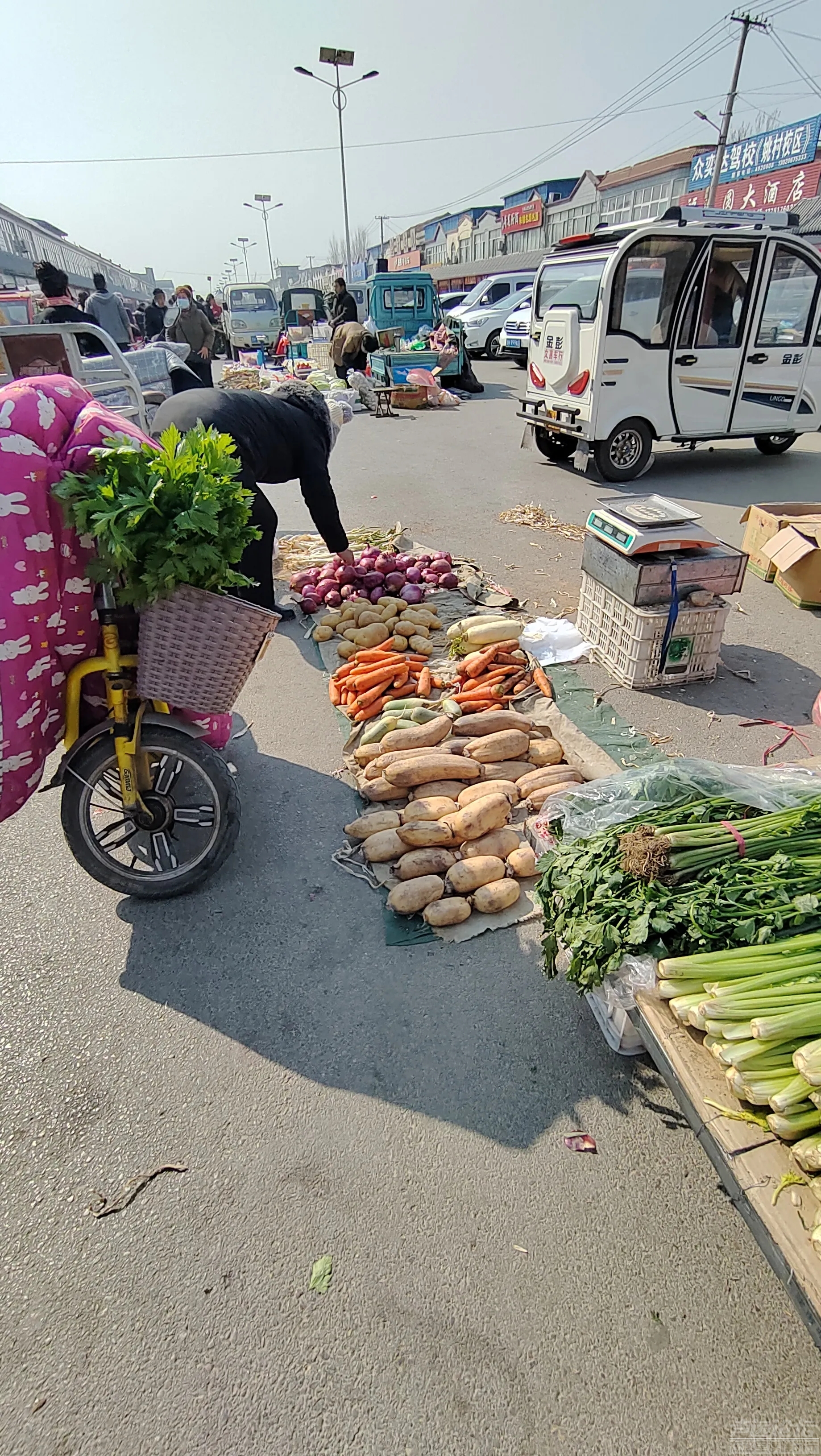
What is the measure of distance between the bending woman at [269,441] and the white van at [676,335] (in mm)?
4709

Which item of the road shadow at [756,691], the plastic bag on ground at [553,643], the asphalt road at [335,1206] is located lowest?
the road shadow at [756,691]

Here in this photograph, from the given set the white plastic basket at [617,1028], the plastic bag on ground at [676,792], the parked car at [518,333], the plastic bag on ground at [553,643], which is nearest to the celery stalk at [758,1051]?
the white plastic basket at [617,1028]

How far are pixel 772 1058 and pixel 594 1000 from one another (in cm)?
75

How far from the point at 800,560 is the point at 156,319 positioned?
16.2 m

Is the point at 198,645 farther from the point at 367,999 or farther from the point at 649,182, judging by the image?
the point at 649,182

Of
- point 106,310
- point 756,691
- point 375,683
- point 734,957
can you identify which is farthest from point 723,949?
point 106,310

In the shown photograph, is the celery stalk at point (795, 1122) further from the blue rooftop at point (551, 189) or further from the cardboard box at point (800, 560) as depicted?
the blue rooftop at point (551, 189)

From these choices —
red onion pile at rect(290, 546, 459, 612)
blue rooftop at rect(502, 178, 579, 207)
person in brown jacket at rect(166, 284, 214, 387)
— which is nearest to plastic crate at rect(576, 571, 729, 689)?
red onion pile at rect(290, 546, 459, 612)

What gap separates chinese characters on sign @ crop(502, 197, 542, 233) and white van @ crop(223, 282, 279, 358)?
87.2ft

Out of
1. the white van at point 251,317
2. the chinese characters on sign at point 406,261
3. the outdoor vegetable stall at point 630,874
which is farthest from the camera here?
the chinese characters on sign at point 406,261

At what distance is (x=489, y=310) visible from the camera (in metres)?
22.1

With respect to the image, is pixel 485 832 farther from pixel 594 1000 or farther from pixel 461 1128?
pixel 461 1128

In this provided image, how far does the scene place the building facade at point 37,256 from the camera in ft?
101

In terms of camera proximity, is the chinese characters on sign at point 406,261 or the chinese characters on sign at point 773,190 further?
the chinese characters on sign at point 406,261
